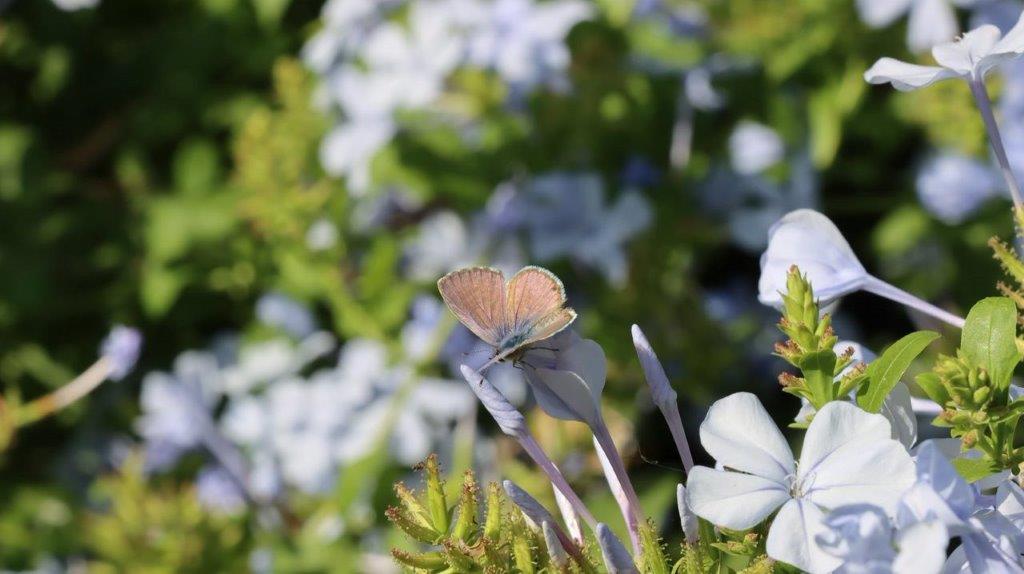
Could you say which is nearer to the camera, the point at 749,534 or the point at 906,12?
the point at 749,534

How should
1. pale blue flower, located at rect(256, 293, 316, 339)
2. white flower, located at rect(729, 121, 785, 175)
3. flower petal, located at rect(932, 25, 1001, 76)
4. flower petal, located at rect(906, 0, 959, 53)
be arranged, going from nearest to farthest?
1. flower petal, located at rect(932, 25, 1001, 76)
2. flower petal, located at rect(906, 0, 959, 53)
3. white flower, located at rect(729, 121, 785, 175)
4. pale blue flower, located at rect(256, 293, 316, 339)

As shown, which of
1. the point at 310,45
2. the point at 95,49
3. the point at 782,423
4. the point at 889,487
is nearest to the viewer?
the point at 889,487

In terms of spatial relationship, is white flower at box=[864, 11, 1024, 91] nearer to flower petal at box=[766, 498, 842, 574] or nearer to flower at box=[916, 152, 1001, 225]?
flower petal at box=[766, 498, 842, 574]

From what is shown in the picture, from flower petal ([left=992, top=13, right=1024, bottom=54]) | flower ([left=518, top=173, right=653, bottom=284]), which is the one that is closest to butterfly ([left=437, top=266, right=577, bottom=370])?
flower petal ([left=992, top=13, right=1024, bottom=54])

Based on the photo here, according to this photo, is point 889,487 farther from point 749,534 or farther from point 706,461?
point 706,461

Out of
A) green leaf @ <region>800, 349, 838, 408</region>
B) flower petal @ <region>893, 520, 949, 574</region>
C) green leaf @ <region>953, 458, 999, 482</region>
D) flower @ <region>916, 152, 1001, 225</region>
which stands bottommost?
flower petal @ <region>893, 520, 949, 574</region>

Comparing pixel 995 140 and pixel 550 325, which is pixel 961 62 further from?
pixel 550 325

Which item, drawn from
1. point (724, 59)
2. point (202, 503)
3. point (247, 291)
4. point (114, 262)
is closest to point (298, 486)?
point (202, 503)
